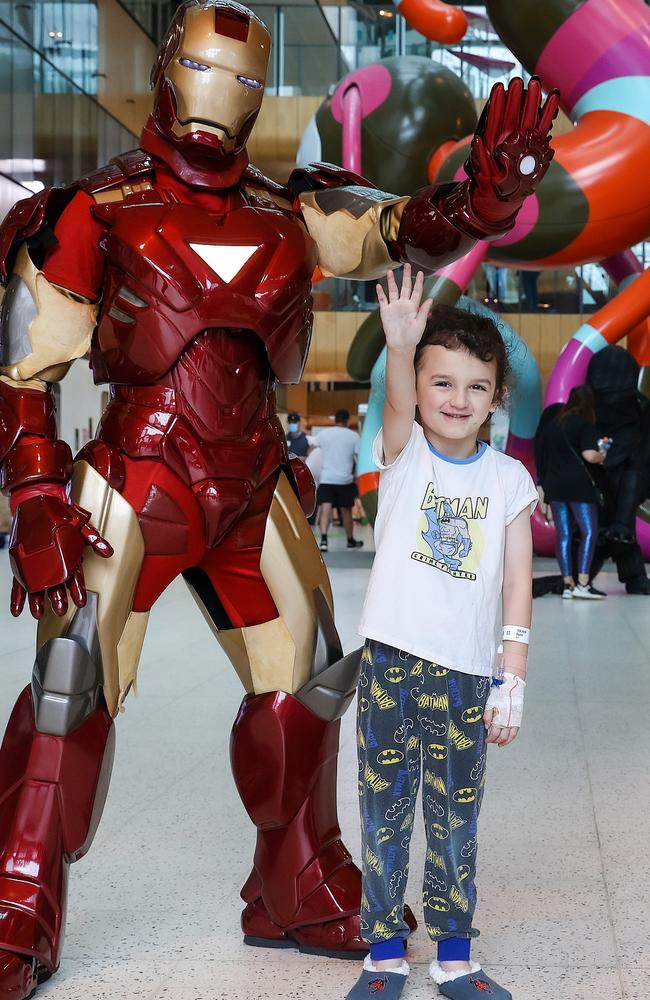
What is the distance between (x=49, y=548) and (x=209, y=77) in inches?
33.9

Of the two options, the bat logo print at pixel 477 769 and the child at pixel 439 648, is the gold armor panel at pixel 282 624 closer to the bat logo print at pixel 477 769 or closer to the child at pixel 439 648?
the child at pixel 439 648

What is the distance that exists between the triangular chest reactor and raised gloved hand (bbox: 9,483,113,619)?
47 cm

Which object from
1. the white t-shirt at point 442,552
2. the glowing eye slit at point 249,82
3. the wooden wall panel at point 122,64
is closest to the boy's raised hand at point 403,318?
the white t-shirt at point 442,552

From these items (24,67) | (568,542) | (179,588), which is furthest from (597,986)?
(24,67)

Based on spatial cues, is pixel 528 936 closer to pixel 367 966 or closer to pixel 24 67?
pixel 367 966

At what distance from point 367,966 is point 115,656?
0.66 meters

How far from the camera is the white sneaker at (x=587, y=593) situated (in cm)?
692

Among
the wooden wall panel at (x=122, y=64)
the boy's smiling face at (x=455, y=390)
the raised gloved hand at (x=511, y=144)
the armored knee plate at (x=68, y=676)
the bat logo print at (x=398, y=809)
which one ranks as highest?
the wooden wall panel at (x=122, y=64)

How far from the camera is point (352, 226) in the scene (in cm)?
217

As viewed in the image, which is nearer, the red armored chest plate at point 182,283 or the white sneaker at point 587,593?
the red armored chest plate at point 182,283

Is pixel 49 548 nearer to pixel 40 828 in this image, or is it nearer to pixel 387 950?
pixel 40 828

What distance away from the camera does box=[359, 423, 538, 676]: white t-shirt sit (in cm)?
182

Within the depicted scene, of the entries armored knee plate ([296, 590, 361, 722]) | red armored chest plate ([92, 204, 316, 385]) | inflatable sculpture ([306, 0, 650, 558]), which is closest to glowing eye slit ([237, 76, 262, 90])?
red armored chest plate ([92, 204, 316, 385])

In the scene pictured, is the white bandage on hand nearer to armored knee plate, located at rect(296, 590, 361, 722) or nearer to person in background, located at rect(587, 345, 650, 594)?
armored knee plate, located at rect(296, 590, 361, 722)
